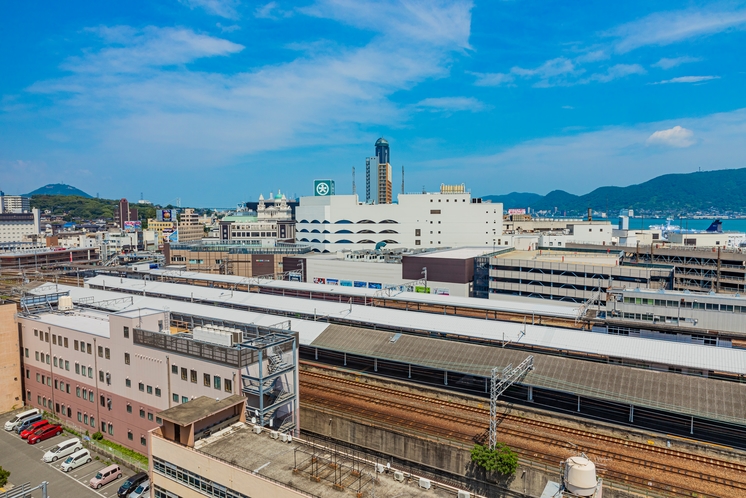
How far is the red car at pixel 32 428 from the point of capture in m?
32.9

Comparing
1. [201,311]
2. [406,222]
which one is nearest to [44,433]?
[201,311]

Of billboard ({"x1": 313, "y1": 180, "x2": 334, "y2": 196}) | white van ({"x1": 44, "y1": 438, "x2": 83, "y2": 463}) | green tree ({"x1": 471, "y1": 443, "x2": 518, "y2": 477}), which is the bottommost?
white van ({"x1": 44, "y1": 438, "x2": 83, "y2": 463})

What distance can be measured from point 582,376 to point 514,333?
25.0ft

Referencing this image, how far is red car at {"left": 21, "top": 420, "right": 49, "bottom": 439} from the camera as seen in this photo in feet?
108

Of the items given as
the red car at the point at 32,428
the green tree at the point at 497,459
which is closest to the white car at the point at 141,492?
the red car at the point at 32,428

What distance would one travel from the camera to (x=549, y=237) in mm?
96500

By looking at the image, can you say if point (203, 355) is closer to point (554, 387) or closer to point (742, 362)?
point (554, 387)

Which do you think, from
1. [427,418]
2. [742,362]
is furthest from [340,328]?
[742,362]

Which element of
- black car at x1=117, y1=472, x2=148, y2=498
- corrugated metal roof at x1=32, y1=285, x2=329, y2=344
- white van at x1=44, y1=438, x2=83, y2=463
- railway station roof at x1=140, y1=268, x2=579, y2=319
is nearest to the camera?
black car at x1=117, y1=472, x2=148, y2=498

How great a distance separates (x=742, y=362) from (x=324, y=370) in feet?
104

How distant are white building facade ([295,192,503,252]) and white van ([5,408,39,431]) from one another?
71692 millimetres

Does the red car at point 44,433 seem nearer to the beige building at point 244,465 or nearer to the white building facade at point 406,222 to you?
the beige building at point 244,465

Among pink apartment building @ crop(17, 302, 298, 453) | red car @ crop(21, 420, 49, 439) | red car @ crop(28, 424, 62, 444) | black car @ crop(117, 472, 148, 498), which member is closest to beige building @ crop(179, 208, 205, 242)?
pink apartment building @ crop(17, 302, 298, 453)

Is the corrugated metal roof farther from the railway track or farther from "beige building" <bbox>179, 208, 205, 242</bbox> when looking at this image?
"beige building" <bbox>179, 208, 205, 242</bbox>
